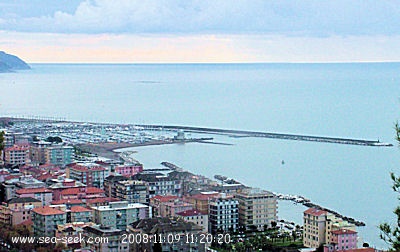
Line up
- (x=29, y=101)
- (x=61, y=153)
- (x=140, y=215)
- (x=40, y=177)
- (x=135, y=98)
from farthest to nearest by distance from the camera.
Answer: (x=135, y=98)
(x=29, y=101)
(x=61, y=153)
(x=40, y=177)
(x=140, y=215)

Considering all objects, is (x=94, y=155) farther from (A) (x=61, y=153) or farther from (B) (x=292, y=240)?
(B) (x=292, y=240)

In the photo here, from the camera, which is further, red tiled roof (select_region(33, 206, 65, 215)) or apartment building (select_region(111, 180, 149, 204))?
apartment building (select_region(111, 180, 149, 204))

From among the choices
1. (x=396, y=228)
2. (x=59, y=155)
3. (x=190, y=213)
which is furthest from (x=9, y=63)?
(x=396, y=228)

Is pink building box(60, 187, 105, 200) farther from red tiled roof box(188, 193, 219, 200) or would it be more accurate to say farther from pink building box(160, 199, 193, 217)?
red tiled roof box(188, 193, 219, 200)

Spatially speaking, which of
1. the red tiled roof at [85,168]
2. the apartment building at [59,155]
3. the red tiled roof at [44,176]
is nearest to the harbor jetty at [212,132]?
the apartment building at [59,155]

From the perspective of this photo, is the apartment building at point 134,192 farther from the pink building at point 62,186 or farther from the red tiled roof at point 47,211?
the red tiled roof at point 47,211

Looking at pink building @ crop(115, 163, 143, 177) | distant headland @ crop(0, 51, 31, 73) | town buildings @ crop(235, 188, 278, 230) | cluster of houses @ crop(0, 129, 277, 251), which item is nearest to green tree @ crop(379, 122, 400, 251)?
cluster of houses @ crop(0, 129, 277, 251)

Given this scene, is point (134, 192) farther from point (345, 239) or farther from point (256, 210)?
point (345, 239)

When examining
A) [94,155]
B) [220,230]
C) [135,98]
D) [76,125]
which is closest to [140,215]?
[220,230]
